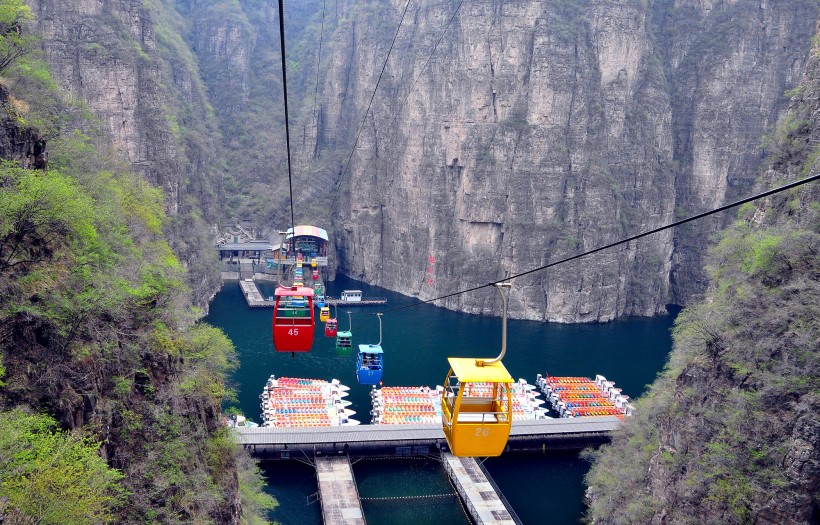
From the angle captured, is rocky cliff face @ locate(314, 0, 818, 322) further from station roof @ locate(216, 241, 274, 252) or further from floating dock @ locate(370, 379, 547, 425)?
floating dock @ locate(370, 379, 547, 425)

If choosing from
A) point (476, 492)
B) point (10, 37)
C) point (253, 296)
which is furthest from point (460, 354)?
point (10, 37)

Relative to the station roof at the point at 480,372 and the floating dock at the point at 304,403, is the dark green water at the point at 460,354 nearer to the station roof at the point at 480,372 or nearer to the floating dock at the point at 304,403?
the floating dock at the point at 304,403

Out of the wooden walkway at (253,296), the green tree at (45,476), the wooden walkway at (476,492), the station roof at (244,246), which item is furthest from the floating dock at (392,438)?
the station roof at (244,246)

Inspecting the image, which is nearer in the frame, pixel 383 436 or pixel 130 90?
pixel 383 436

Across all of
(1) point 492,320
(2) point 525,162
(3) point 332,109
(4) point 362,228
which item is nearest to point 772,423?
(1) point 492,320

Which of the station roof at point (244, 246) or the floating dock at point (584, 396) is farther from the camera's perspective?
the station roof at point (244, 246)

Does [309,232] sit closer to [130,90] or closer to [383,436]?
[130,90]
